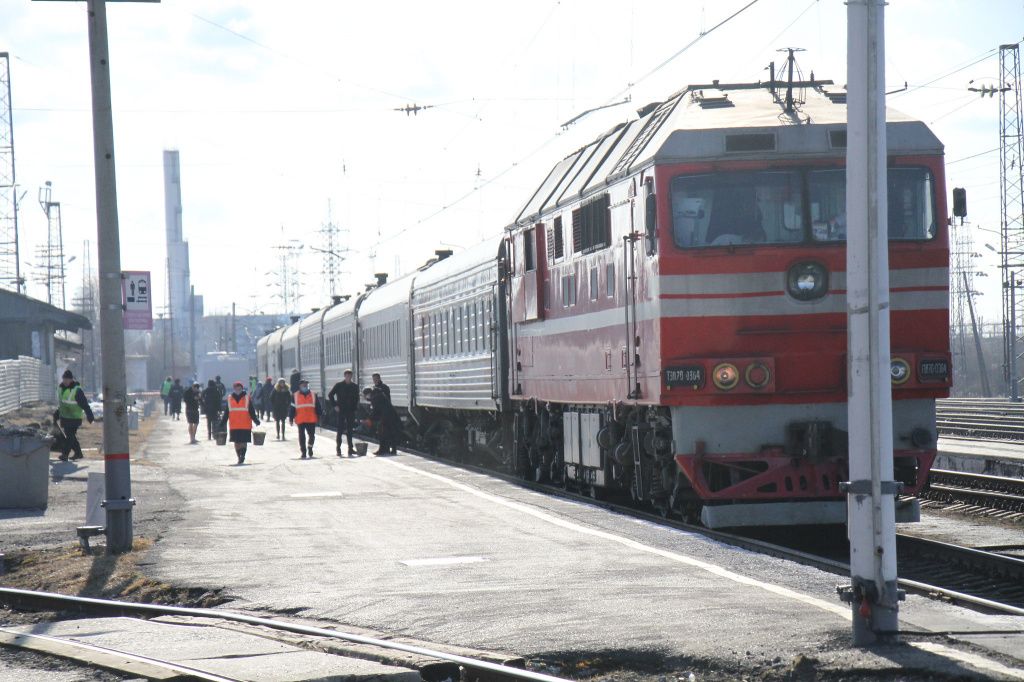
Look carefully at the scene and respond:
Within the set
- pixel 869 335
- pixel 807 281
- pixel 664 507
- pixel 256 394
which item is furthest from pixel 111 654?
pixel 256 394

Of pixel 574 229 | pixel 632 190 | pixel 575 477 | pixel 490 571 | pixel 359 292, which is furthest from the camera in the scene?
pixel 359 292

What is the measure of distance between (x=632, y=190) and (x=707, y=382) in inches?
84.2

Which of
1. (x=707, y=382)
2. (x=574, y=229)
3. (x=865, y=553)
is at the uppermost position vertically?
(x=574, y=229)

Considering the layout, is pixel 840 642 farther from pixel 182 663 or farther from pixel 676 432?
pixel 676 432

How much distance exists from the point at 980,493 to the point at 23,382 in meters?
41.6

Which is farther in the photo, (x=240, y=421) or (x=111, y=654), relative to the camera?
(x=240, y=421)

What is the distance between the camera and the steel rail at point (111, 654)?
7.37m

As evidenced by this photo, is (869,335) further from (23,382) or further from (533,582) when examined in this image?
(23,382)

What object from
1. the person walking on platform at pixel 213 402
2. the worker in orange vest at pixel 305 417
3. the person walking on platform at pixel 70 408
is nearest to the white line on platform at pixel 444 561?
the worker in orange vest at pixel 305 417

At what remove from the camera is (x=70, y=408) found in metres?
27.3

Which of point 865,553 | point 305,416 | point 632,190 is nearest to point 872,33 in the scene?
point 865,553

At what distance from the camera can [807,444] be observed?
12.5 metres

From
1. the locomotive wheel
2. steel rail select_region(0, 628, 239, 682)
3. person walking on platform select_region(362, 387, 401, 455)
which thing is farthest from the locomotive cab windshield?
person walking on platform select_region(362, 387, 401, 455)

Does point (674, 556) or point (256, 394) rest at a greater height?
point (256, 394)
